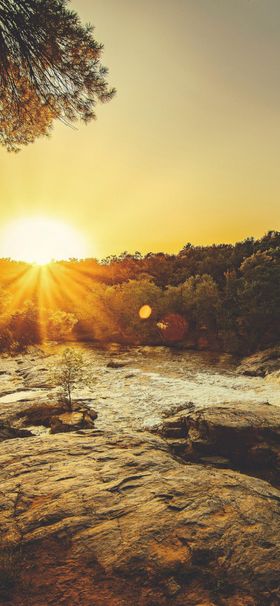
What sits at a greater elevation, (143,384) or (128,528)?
(128,528)

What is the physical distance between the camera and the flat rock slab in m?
3.36

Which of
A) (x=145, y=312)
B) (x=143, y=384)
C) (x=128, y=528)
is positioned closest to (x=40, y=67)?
(x=128, y=528)

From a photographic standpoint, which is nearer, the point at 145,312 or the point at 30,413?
the point at 30,413

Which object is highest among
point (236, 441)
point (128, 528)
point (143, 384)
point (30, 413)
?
point (128, 528)

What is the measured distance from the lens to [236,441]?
339 inches

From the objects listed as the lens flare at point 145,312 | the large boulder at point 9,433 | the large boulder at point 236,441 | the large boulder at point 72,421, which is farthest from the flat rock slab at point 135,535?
the lens flare at point 145,312

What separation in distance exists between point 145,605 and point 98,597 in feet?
1.57

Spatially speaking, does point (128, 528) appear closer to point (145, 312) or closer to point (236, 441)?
point (236, 441)

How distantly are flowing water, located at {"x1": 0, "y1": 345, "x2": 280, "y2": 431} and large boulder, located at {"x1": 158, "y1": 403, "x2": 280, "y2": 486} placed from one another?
306 centimetres

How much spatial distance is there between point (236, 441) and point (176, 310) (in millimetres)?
24655

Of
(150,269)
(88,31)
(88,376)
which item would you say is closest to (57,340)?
(88,376)

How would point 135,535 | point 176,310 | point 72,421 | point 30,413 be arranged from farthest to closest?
1. point 176,310
2. point 30,413
3. point 72,421
4. point 135,535

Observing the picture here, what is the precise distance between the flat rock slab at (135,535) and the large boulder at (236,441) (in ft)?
8.01

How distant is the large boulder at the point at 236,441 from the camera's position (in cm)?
819
